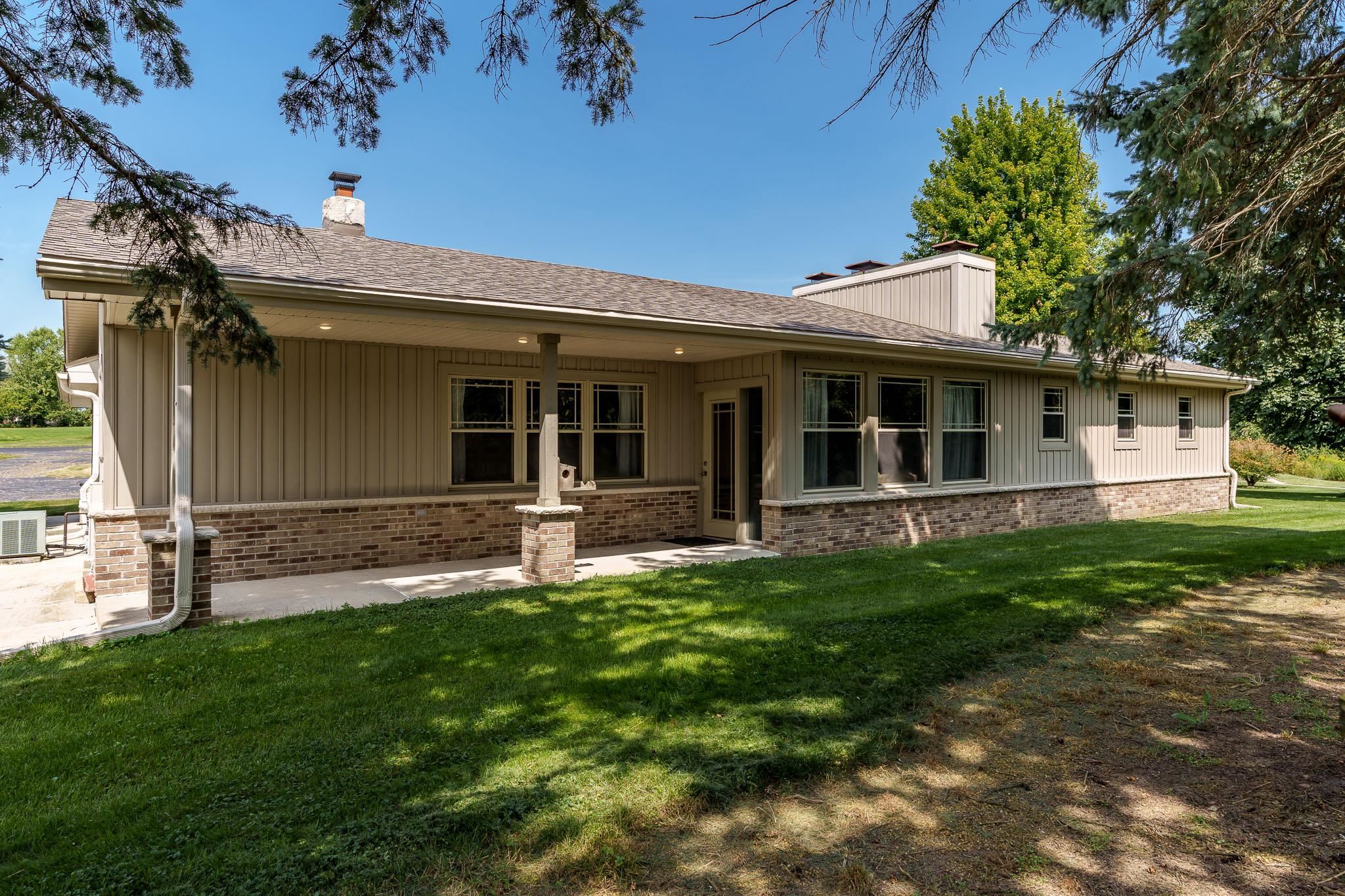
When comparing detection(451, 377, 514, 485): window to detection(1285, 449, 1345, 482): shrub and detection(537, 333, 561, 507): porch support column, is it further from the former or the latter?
detection(1285, 449, 1345, 482): shrub

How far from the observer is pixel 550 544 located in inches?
307

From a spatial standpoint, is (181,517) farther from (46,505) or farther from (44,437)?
(44,437)

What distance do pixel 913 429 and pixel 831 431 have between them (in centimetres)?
156

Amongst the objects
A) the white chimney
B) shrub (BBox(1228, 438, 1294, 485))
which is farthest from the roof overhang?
shrub (BBox(1228, 438, 1294, 485))

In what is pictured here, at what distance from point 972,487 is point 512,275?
285 inches

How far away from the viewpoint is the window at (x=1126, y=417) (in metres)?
14.0

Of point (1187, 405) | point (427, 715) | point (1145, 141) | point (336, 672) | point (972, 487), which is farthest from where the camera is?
point (1187, 405)

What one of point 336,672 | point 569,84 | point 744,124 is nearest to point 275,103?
point 569,84

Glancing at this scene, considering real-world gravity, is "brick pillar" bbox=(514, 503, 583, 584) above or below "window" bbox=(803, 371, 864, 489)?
below

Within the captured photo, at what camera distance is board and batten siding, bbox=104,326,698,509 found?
7461 millimetres

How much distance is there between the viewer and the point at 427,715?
406cm

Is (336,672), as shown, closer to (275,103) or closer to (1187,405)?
(275,103)

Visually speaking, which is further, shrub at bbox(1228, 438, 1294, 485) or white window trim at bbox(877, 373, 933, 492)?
shrub at bbox(1228, 438, 1294, 485)

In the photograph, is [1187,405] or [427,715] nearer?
[427,715]
